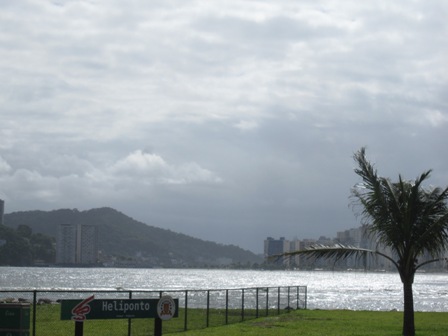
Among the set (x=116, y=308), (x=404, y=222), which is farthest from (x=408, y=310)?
(x=116, y=308)

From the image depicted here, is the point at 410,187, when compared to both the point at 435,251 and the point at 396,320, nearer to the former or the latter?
the point at 435,251

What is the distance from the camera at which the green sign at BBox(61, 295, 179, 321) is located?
16906 millimetres

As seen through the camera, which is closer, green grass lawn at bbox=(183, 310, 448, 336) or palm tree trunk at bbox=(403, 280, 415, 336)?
palm tree trunk at bbox=(403, 280, 415, 336)

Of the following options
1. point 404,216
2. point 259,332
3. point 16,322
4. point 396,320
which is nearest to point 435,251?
point 404,216

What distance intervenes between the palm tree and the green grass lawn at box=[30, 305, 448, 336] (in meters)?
2.95

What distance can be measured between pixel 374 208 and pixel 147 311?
11.6 m

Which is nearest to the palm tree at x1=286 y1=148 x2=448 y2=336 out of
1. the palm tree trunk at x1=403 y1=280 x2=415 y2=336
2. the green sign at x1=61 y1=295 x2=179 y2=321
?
the palm tree trunk at x1=403 y1=280 x2=415 y2=336

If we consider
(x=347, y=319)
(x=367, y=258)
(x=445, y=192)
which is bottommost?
(x=347, y=319)

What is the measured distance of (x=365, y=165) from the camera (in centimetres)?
2719

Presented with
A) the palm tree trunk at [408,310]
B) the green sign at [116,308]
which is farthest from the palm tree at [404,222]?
the green sign at [116,308]

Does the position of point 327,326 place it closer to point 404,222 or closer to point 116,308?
point 404,222

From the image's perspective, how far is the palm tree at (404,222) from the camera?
26.5 m

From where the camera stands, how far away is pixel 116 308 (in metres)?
17.3

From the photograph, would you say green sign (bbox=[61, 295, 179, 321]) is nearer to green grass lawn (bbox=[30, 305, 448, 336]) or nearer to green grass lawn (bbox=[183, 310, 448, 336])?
green grass lawn (bbox=[30, 305, 448, 336])
